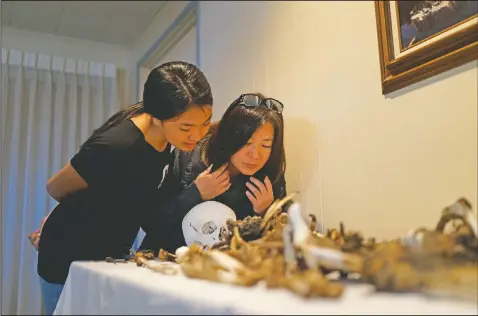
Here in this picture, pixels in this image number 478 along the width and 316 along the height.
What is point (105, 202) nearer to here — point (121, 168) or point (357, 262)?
point (121, 168)

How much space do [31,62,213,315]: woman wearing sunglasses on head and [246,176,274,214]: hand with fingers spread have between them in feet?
0.39

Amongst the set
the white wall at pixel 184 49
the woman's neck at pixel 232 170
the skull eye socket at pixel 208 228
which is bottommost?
the skull eye socket at pixel 208 228

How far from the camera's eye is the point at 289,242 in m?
0.36

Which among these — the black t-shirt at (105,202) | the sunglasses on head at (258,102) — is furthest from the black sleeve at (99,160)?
the sunglasses on head at (258,102)

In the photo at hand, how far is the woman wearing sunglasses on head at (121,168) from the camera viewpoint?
1.81ft

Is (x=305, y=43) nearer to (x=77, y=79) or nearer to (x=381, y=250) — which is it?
(x=381, y=250)

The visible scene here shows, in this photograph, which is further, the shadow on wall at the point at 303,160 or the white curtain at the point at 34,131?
the white curtain at the point at 34,131

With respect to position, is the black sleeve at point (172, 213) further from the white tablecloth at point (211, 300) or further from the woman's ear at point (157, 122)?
the white tablecloth at point (211, 300)

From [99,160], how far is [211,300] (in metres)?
0.29

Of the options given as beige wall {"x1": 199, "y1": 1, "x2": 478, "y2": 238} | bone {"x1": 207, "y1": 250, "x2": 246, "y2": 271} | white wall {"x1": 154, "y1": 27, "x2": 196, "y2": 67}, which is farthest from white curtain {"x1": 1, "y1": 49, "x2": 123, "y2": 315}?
bone {"x1": 207, "y1": 250, "x2": 246, "y2": 271}

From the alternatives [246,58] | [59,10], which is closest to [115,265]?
[246,58]

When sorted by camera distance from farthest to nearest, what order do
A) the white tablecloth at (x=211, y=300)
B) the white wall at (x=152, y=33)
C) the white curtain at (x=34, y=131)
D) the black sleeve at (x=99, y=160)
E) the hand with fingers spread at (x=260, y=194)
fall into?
the white wall at (x=152, y=33) < the white curtain at (x=34, y=131) < the hand with fingers spread at (x=260, y=194) < the black sleeve at (x=99, y=160) < the white tablecloth at (x=211, y=300)

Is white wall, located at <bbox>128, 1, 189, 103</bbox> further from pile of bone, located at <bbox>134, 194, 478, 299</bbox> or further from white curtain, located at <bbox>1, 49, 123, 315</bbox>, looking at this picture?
pile of bone, located at <bbox>134, 194, 478, 299</bbox>

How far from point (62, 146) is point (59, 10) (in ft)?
1.66
